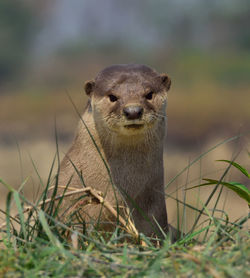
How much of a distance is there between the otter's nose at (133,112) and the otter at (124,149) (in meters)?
0.12

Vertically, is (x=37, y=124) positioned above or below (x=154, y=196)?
below

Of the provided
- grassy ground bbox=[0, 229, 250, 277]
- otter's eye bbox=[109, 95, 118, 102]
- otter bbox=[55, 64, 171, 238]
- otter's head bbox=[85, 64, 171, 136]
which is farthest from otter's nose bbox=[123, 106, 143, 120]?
grassy ground bbox=[0, 229, 250, 277]

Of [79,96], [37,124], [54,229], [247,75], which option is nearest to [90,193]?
[54,229]

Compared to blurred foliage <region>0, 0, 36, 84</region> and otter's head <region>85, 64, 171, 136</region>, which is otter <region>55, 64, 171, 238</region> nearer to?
otter's head <region>85, 64, 171, 136</region>

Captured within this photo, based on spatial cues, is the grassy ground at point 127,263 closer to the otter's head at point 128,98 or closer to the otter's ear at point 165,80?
the otter's head at point 128,98

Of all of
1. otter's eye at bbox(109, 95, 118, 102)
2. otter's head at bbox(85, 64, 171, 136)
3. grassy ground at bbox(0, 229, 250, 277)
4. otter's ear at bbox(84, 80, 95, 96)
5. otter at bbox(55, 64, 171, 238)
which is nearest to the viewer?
grassy ground at bbox(0, 229, 250, 277)

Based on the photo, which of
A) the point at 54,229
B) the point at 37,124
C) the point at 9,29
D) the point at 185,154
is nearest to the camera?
the point at 54,229

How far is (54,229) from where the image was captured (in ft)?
10.5

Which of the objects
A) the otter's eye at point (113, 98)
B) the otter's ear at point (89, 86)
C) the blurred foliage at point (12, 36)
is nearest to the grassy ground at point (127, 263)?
the otter's eye at point (113, 98)

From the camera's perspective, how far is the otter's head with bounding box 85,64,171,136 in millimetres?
4249

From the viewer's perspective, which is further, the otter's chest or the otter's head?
the otter's chest

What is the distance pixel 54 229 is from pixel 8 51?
4048 centimetres

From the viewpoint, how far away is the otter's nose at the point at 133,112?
13.6 ft

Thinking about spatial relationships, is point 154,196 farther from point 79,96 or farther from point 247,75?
point 247,75
